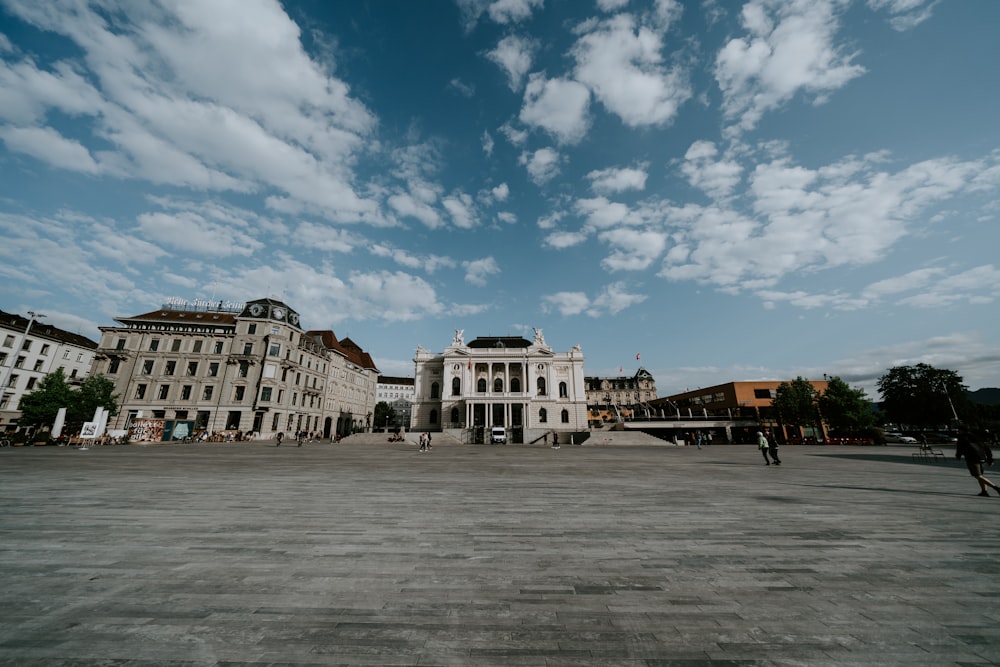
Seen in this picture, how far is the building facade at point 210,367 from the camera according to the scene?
44.8 meters

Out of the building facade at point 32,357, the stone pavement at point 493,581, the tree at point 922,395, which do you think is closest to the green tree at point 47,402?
the building facade at point 32,357

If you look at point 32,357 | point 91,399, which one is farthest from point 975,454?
point 32,357

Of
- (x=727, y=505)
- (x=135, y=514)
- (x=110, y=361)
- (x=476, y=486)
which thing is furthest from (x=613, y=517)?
(x=110, y=361)

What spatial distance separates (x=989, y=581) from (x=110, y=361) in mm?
66622

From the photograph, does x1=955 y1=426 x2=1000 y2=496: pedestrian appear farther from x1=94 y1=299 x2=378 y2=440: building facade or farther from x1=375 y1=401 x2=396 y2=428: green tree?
x1=375 y1=401 x2=396 y2=428: green tree

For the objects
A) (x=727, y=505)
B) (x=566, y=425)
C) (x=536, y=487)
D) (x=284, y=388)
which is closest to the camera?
(x=727, y=505)

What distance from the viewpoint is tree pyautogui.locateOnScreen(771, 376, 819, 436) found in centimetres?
5350

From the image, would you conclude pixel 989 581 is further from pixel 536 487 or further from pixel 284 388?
pixel 284 388

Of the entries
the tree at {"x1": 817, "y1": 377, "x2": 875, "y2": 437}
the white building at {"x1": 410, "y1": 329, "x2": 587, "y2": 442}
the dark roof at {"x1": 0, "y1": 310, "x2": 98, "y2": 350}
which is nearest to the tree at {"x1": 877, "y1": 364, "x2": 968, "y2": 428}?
the tree at {"x1": 817, "y1": 377, "x2": 875, "y2": 437}

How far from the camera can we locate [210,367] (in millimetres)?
46438

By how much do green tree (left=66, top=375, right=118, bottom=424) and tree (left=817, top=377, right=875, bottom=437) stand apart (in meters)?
88.4

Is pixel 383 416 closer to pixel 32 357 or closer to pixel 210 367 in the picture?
pixel 210 367

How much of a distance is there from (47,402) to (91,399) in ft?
9.58

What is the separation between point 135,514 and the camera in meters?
7.69
